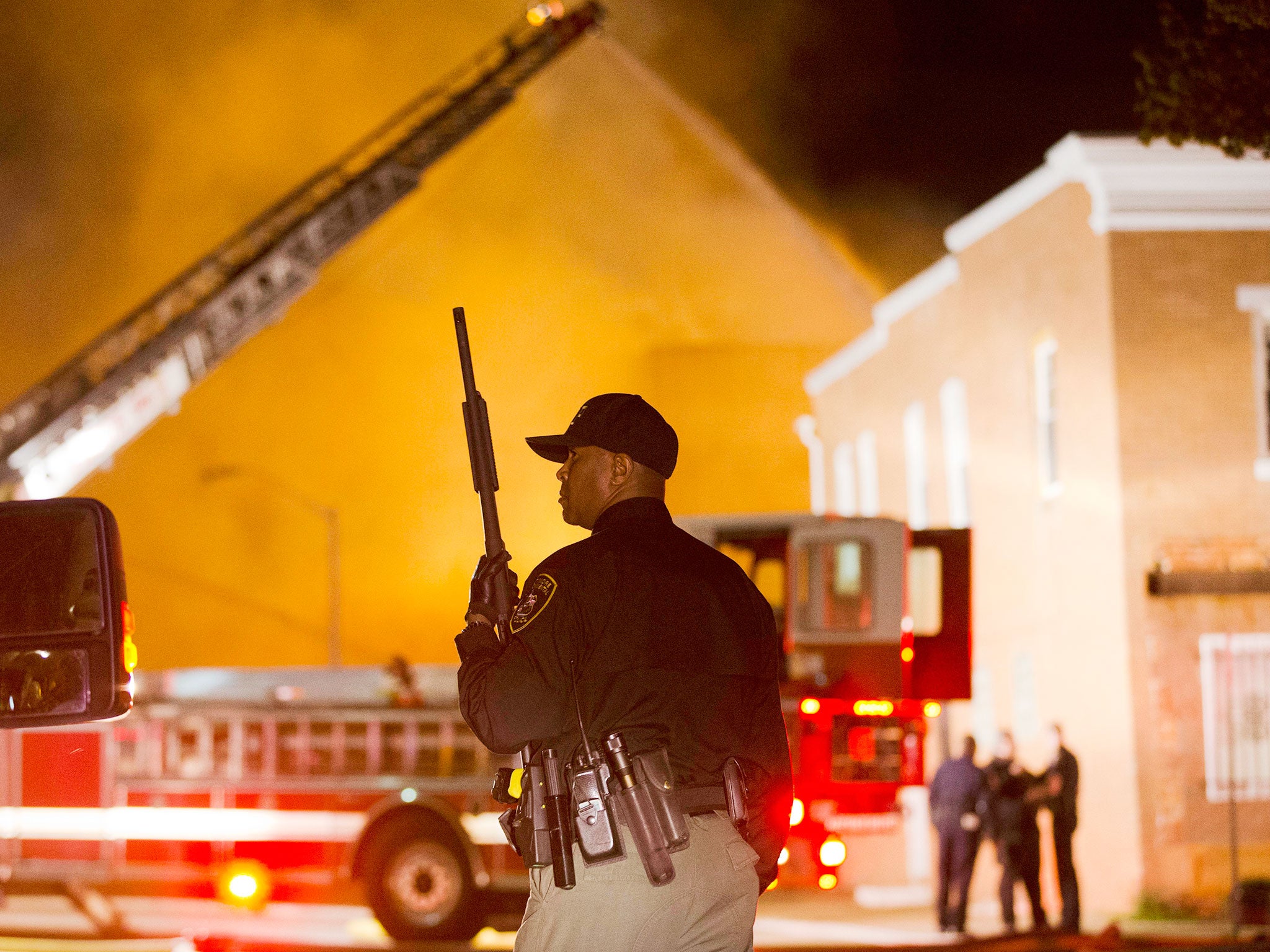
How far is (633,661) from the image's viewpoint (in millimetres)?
3549

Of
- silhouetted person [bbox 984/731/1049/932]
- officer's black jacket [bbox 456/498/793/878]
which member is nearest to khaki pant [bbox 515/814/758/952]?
officer's black jacket [bbox 456/498/793/878]

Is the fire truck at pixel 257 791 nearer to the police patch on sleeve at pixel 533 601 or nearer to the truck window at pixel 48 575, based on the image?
the police patch on sleeve at pixel 533 601

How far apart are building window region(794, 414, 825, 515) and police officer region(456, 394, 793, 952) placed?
24.7 meters

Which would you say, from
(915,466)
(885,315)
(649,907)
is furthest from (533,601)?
(885,315)

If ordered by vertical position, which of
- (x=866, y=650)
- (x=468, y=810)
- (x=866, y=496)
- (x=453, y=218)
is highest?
(x=453, y=218)

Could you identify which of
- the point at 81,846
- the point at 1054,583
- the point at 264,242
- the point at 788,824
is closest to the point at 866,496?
the point at 1054,583

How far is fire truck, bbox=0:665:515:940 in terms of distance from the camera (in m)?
12.9

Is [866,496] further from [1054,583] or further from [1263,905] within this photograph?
[1263,905]

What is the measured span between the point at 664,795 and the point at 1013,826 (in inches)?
443

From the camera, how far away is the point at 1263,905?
13.4 m

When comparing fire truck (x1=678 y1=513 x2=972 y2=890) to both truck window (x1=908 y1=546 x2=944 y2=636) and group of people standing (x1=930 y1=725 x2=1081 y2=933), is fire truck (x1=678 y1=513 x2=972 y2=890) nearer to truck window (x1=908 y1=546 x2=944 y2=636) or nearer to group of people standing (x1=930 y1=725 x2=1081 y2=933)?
truck window (x1=908 y1=546 x2=944 y2=636)

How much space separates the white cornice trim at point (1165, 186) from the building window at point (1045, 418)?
1965 millimetres

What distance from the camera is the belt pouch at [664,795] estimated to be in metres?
3.51

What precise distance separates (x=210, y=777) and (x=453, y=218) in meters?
20.0
